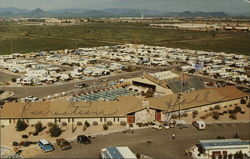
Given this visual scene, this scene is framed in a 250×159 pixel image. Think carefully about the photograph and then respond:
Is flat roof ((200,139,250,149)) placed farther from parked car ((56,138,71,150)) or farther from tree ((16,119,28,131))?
tree ((16,119,28,131))

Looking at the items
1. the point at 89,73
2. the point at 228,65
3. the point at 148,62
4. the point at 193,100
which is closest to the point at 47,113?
the point at 193,100

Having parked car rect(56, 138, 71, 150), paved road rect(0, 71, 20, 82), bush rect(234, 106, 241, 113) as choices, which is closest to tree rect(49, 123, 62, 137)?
parked car rect(56, 138, 71, 150)

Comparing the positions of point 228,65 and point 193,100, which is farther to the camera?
point 228,65

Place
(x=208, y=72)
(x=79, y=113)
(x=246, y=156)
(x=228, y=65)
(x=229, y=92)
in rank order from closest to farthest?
(x=246, y=156)
(x=79, y=113)
(x=229, y=92)
(x=208, y=72)
(x=228, y=65)

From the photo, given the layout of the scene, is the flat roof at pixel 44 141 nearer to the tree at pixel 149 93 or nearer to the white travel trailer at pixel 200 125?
the white travel trailer at pixel 200 125

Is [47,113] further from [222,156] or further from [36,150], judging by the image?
[222,156]

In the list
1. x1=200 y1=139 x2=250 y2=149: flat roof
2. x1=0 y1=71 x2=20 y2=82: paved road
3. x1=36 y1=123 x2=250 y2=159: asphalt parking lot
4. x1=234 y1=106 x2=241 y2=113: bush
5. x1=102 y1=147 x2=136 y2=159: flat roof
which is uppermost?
x1=102 y1=147 x2=136 y2=159: flat roof
